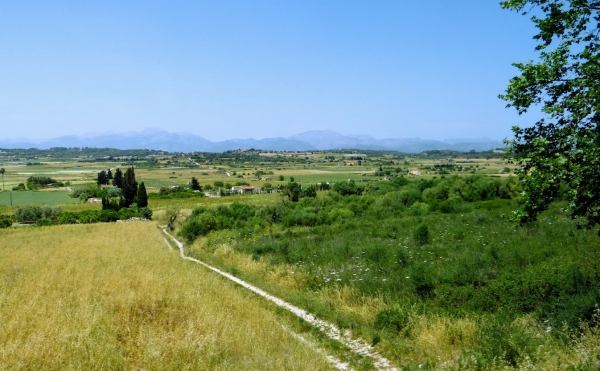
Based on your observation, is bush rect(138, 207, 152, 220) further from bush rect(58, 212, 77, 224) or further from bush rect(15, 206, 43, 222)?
bush rect(15, 206, 43, 222)

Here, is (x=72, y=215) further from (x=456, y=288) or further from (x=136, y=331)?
(x=456, y=288)

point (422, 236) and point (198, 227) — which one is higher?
point (422, 236)

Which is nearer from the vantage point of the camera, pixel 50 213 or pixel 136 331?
pixel 136 331

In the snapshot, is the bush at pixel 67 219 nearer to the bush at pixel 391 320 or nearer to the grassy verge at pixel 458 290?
the grassy verge at pixel 458 290

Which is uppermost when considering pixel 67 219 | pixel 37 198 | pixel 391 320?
pixel 391 320

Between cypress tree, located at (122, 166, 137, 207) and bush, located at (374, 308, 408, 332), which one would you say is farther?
cypress tree, located at (122, 166, 137, 207)

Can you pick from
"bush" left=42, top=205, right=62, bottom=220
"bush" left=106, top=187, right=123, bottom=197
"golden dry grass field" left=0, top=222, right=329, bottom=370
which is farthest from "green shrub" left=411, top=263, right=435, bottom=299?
"bush" left=106, top=187, right=123, bottom=197

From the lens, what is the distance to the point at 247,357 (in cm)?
761

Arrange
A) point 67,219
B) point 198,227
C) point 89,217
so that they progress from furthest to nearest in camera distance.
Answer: point 89,217 < point 67,219 < point 198,227

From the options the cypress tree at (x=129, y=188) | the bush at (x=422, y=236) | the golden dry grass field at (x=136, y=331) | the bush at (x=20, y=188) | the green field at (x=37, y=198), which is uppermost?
the golden dry grass field at (x=136, y=331)

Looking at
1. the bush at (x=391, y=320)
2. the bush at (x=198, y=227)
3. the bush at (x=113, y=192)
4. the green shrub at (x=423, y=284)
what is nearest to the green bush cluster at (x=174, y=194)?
the bush at (x=113, y=192)

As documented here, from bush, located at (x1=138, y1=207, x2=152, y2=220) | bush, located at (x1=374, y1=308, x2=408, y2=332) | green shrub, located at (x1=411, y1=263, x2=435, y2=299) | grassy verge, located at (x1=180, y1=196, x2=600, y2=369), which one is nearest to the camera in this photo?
grassy verge, located at (x1=180, y1=196, x2=600, y2=369)

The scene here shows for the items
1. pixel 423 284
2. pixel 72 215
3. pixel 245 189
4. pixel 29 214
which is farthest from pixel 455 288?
pixel 245 189

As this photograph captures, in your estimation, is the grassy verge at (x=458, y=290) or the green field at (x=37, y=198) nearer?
the grassy verge at (x=458, y=290)
